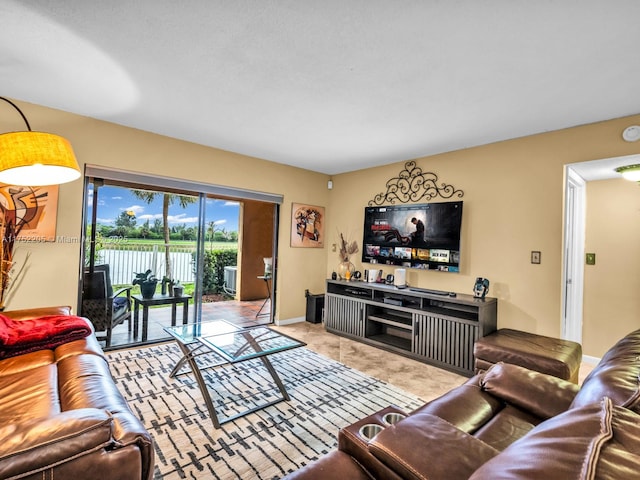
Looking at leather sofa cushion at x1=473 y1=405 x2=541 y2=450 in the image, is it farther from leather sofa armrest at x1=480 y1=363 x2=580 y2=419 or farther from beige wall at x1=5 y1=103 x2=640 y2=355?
beige wall at x1=5 y1=103 x2=640 y2=355

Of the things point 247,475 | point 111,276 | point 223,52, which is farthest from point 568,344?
point 111,276

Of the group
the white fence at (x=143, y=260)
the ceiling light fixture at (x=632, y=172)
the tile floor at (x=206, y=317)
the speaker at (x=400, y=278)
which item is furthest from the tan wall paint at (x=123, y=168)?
the ceiling light fixture at (x=632, y=172)

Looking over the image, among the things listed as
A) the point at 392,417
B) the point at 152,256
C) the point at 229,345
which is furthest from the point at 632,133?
the point at 152,256

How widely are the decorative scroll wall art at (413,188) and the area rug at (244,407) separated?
237cm

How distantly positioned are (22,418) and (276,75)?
239 cm

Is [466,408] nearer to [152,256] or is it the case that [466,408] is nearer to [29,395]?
[29,395]

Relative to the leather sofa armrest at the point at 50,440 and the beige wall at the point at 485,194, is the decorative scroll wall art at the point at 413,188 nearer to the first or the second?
the beige wall at the point at 485,194

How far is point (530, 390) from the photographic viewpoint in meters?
1.64

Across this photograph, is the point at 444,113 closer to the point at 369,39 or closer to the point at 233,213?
the point at 369,39

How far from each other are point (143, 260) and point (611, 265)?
5360 mm

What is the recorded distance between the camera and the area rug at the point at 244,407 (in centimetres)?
184

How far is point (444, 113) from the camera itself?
284cm

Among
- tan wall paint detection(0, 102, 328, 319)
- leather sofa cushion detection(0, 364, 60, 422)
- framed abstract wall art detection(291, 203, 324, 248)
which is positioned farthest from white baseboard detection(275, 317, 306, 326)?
leather sofa cushion detection(0, 364, 60, 422)

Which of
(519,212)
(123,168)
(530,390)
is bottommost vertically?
(530,390)
